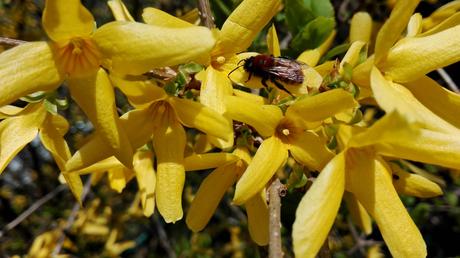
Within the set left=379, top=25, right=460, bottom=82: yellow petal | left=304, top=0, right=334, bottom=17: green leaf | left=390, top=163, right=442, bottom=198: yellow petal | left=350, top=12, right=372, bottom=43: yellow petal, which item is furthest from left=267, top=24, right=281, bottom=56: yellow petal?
left=350, top=12, right=372, bottom=43: yellow petal

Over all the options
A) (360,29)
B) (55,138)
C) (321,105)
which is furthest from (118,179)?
(360,29)

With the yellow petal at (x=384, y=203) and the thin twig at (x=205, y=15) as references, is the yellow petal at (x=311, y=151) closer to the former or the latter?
the yellow petal at (x=384, y=203)

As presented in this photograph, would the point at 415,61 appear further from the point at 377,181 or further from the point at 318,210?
the point at 318,210

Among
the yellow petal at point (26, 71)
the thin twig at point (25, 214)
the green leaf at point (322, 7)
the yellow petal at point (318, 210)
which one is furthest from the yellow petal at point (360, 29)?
Answer: the thin twig at point (25, 214)

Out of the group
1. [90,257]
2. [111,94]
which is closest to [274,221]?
[111,94]

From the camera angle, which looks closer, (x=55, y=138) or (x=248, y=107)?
(x=248, y=107)

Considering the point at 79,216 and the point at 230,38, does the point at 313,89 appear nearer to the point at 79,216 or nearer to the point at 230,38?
the point at 230,38
